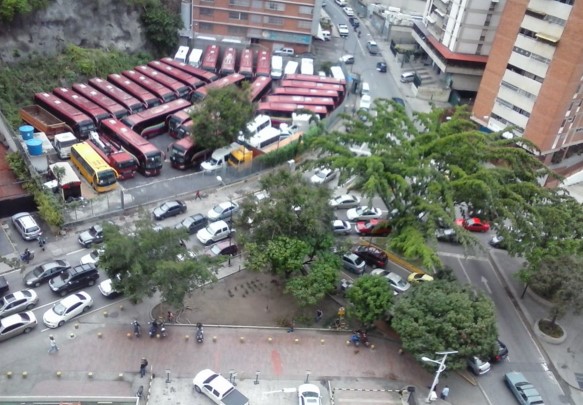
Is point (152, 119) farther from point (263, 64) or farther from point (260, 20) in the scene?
point (260, 20)

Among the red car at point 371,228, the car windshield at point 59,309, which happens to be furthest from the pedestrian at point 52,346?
the red car at point 371,228

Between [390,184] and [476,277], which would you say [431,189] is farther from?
A: [476,277]

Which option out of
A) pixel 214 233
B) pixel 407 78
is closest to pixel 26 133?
pixel 214 233

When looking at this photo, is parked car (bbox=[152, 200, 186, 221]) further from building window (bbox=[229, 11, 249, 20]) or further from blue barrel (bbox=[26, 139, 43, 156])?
building window (bbox=[229, 11, 249, 20])

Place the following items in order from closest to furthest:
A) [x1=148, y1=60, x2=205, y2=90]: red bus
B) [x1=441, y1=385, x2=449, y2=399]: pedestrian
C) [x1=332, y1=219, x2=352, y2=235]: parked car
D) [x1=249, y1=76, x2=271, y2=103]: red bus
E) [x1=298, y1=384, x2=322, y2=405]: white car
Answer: [x1=298, y1=384, x2=322, y2=405]: white car, [x1=441, y1=385, x2=449, y2=399]: pedestrian, [x1=332, y1=219, x2=352, y2=235]: parked car, [x1=148, y1=60, x2=205, y2=90]: red bus, [x1=249, y1=76, x2=271, y2=103]: red bus

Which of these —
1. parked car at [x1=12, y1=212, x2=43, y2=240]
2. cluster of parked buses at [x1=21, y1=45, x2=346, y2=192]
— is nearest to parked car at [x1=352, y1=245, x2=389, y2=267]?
cluster of parked buses at [x1=21, y1=45, x2=346, y2=192]

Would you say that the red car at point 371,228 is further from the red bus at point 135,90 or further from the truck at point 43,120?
the truck at point 43,120

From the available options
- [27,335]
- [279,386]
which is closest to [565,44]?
[279,386]
